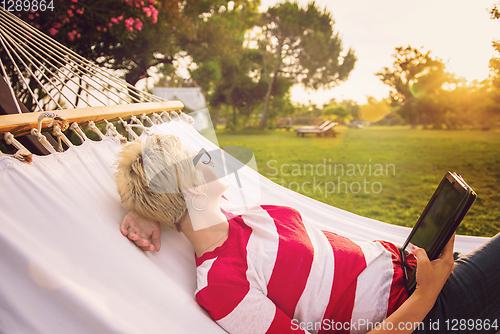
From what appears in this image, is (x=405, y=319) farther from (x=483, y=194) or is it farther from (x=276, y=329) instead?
(x=483, y=194)

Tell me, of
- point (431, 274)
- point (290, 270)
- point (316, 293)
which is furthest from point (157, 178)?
point (431, 274)

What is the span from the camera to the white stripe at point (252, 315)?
749mm

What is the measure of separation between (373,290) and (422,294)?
0.14 m

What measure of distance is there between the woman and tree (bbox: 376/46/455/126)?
46.0 ft

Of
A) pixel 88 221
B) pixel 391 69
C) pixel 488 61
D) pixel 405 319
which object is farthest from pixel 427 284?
pixel 391 69

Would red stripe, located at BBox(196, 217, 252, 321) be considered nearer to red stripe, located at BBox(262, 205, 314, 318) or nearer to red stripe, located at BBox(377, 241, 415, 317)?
red stripe, located at BBox(262, 205, 314, 318)

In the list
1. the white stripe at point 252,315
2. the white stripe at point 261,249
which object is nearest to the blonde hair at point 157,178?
the white stripe at point 261,249

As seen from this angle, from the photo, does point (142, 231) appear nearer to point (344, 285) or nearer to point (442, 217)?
point (344, 285)

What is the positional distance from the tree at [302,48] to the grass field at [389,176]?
30.5 ft

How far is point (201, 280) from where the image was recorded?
849mm

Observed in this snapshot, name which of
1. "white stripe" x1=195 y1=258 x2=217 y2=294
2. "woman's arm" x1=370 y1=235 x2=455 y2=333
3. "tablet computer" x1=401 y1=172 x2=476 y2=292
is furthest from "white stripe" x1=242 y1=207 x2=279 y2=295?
"tablet computer" x1=401 y1=172 x2=476 y2=292

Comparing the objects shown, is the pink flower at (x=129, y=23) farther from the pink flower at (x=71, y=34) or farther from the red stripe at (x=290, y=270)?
the red stripe at (x=290, y=270)

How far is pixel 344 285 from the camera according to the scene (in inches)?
35.1

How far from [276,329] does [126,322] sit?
418 millimetres
